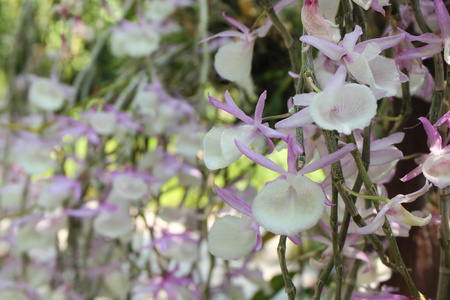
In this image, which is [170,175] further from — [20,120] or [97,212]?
[20,120]

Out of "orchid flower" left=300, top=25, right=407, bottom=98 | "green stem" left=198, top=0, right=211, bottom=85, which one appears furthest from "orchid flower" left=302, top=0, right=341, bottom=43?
"green stem" left=198, top=0, right=211, bottom=85

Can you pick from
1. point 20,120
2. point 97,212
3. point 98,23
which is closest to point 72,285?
point 97,212

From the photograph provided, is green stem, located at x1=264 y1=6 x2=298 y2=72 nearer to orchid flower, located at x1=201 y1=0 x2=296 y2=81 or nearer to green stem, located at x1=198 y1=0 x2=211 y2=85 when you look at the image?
orchid flower, located at x1=201 y1=0 x2=296 y2=81

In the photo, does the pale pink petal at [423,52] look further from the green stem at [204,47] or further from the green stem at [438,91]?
the green stem at [204,47]

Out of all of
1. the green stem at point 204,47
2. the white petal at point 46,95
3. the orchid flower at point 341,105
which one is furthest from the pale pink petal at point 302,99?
the white petal at point 46,95

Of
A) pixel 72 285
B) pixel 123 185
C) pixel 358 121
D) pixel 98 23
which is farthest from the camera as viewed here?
pixel 98 23
